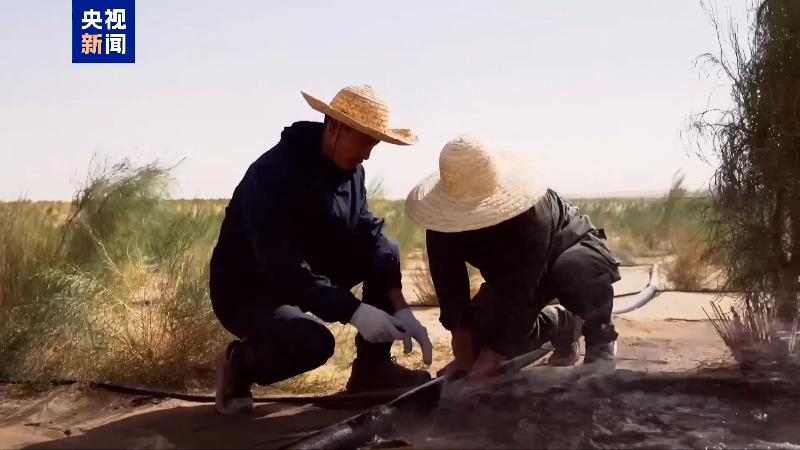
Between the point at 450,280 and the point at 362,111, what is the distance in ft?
2.97

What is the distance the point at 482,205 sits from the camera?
401 centimetres

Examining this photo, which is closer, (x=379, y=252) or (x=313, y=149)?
(x=313, y=149)

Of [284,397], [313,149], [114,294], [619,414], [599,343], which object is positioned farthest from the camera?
[114,294]

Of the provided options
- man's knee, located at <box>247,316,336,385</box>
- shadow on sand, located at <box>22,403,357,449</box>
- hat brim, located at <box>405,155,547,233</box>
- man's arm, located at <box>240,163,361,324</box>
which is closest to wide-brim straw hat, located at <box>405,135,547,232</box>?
hat brim, located at <box>405,155,547,233</box>

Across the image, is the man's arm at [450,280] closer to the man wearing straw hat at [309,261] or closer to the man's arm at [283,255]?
the man wearing straw hat at [309,261]

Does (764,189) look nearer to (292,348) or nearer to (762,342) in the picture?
(762,342)

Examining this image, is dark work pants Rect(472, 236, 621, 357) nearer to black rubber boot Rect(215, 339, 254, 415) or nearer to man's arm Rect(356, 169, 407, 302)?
man's arm Rect(356, 169, 407, 302)

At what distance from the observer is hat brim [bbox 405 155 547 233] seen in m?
3.96

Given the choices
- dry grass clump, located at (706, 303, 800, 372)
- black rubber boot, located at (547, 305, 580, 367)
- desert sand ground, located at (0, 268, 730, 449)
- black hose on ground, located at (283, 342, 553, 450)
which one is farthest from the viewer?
black rubber boot, located at (547, 305, 580, 367)

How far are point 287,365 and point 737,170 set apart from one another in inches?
116

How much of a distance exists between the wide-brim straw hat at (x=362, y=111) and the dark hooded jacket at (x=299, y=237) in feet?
0.57

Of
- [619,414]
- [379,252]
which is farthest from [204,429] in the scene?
[619,414]

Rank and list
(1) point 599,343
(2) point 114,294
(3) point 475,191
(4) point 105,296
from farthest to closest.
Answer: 1. (2) point 114,294
2. (4) point 105,296
3. (1) point 599,343
4. (3) point 475,191

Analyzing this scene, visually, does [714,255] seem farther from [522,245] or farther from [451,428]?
[451,428]
